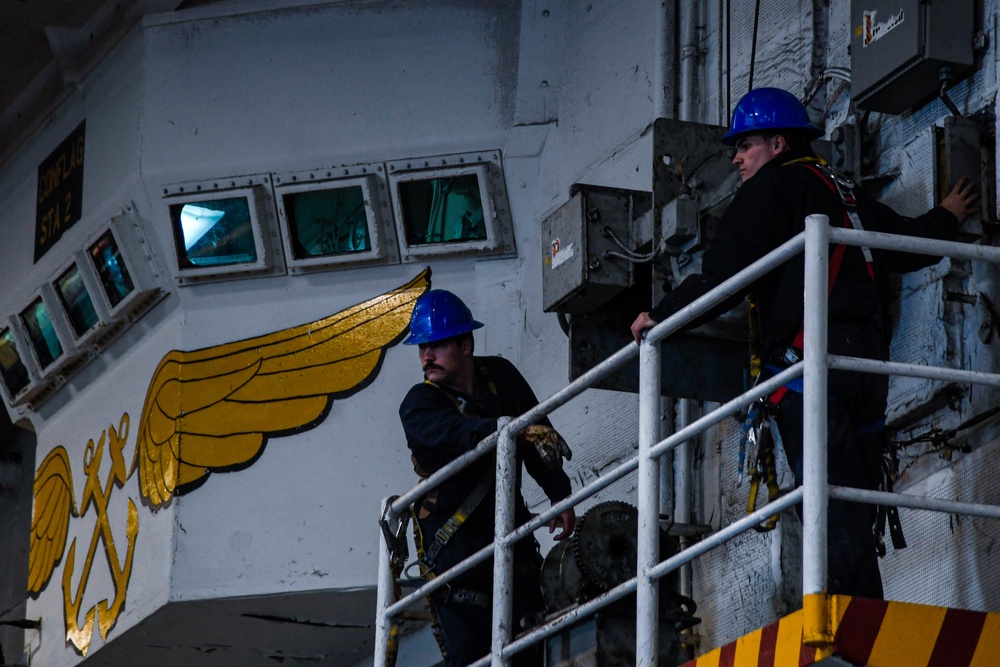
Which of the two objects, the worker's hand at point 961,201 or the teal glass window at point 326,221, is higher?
the teal glass window at point 326,221

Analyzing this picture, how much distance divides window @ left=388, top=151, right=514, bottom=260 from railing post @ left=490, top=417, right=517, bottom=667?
391 cm

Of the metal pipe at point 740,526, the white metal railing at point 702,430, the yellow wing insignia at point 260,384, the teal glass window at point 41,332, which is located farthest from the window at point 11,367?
the metal pipe at point 740,526

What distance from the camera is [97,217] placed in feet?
37.3

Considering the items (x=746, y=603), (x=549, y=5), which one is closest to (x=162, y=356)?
(x=549, y=5)

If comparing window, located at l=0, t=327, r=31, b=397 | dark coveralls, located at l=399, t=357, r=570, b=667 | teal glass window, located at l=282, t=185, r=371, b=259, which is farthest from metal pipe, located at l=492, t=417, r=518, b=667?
window, located at l=0, t=327, r=31, b=397

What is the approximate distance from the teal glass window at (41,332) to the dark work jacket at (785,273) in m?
6.99

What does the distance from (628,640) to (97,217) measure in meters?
6.27

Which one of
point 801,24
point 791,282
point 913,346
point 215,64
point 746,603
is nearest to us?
point 791,282

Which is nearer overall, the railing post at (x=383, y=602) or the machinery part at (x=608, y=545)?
the machinery part at (x=608, y=545)

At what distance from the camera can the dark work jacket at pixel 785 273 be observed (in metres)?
5.78

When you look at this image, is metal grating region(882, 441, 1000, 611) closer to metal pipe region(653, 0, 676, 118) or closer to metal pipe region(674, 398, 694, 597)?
metal pipe region(674, 398, 694, 597)

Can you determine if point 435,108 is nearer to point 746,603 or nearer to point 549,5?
point 549,5

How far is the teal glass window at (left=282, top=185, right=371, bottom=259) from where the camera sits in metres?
10.6

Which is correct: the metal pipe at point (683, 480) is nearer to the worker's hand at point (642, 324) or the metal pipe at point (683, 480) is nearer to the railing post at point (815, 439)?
the worker's hand at point (642, 324)
